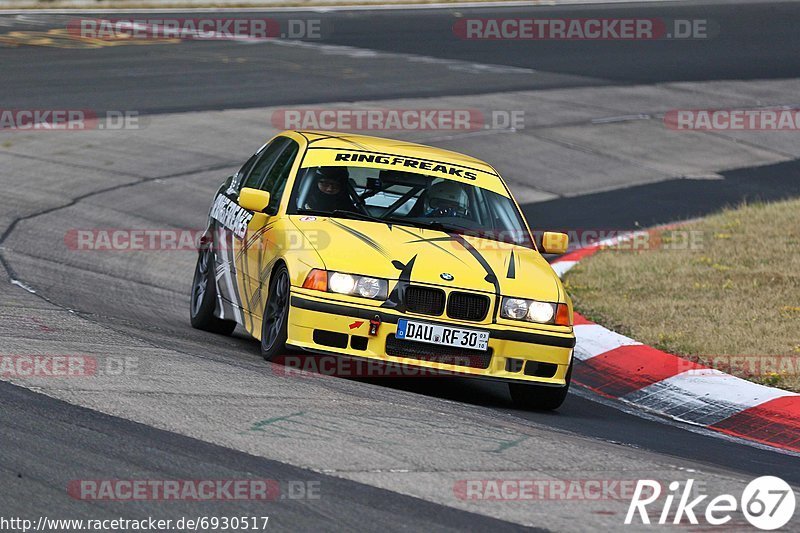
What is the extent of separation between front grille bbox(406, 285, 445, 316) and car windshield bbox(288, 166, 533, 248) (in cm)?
Answer: 96

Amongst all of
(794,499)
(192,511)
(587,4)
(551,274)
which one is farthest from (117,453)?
(587,4)

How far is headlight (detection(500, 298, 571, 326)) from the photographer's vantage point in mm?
8141

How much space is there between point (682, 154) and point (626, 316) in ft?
32.5

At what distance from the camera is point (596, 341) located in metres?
10.6

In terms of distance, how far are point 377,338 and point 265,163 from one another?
8.13 ft

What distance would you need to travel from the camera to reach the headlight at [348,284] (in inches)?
315

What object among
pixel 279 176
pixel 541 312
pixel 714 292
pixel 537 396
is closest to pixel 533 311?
pixel 541 312

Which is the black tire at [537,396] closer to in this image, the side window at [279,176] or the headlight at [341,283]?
the headlight at [341,283]

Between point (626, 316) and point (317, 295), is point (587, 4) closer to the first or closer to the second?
point (626, 316)

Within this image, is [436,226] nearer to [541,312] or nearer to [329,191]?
[329,191]

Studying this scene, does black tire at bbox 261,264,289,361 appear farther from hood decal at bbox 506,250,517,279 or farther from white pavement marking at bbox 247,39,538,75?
white pavement marking at bbox 247,39,538,75

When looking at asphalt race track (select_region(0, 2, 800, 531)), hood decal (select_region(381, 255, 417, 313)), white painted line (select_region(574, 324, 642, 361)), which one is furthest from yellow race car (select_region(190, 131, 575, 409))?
white painted line (select_region(574, 324, 642, 361))

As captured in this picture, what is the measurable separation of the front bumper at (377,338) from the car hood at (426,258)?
0.74 ft

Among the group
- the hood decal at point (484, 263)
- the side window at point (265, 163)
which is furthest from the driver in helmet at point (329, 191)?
the hood decal at point (484, 263)
